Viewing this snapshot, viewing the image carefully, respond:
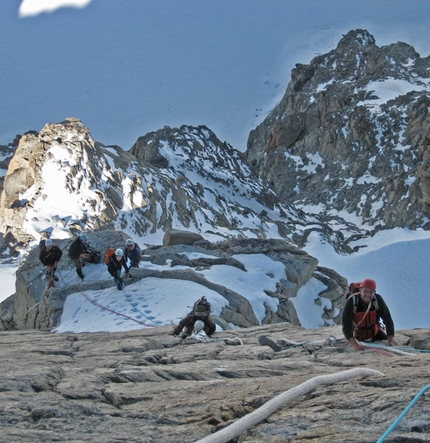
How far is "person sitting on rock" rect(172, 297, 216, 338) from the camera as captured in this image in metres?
11.8

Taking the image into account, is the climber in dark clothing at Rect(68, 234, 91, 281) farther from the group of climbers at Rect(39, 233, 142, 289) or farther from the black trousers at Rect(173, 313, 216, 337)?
the black trousers at Rect(173, 313, 216, 337)

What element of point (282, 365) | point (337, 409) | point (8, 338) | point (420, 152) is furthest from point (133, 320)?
point (420, 152)

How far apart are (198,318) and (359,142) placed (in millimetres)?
77211

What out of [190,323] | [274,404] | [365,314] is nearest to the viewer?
[274,404]

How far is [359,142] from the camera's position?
8394cm

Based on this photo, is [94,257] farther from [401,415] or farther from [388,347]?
[401,415]

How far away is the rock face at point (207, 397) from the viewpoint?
434 centimetres

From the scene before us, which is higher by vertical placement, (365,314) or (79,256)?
(79,256)

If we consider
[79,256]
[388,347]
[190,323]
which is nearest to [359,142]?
[79,256]

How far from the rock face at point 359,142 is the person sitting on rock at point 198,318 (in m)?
53.0

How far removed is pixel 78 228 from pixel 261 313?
2250 cm

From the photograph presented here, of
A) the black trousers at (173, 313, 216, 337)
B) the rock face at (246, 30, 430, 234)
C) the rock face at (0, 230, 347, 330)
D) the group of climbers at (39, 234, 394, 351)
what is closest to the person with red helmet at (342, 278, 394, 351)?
the group of climbers at (39, 234, 394, 351)

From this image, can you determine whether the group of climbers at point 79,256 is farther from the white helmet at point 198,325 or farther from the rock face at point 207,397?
the rock face at point 207,397

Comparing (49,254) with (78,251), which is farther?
(78,251)
